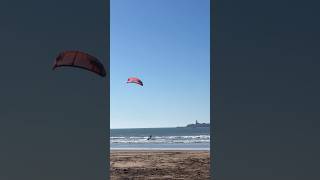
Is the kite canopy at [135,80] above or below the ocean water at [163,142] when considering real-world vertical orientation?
above
